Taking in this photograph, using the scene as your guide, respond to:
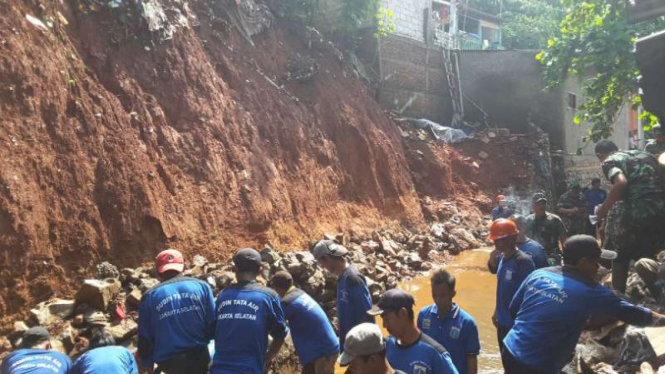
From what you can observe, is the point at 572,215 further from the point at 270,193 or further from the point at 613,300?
the point at 613,300

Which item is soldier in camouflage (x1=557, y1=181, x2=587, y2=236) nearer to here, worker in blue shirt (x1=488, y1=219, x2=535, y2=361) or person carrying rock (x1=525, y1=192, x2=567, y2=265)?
person carrying rock (x1=525, y1=192, x2=567, y2=265)

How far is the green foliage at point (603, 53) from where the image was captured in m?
9.03

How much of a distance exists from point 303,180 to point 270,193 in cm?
154

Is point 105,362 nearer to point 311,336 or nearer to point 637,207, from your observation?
point 311,336

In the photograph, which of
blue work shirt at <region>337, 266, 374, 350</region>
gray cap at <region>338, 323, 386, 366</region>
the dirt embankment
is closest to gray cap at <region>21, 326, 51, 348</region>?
blue work shirt at <region>337, 266, 374, 350</region>

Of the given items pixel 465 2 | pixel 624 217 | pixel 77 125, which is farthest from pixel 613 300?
pixel 465 2

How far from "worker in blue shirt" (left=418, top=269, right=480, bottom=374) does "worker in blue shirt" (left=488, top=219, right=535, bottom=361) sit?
912 millimetres

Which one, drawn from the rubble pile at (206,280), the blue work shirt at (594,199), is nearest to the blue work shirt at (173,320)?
the rubble pile at (206,280)

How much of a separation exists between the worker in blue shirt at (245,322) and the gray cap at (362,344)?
1.48 m

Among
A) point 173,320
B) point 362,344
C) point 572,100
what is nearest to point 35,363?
point 173,320

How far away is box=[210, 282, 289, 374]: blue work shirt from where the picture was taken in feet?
11.3

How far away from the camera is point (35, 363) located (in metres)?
3.16

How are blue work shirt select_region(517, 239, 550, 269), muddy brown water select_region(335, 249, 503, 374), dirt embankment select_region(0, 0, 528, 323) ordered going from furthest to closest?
dirt embankment select_region(0, 0, 528, 323)
muddy brown water select_region(335, 249, 503, 374)
blue work shirt select_region(517, 239, 550, 269)

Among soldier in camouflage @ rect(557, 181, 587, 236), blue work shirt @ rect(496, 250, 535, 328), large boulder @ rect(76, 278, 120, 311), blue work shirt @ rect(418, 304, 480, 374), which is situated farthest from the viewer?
soldier in camouflage @ rect(557, 181, 587, 236)
